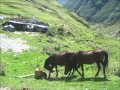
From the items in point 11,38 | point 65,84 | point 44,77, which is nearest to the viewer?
point 65,84

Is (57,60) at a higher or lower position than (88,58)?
lower

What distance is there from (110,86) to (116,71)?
932cm

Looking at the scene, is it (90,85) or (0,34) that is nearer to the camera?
(90,85)

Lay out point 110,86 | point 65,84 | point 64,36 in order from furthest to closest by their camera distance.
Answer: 1. point 64,36
2. point 65,84
3. point 110,86

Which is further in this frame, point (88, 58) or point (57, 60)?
point (57, 60)

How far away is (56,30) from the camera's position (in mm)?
93188

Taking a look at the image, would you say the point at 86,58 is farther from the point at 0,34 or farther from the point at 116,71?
the point at 0,34

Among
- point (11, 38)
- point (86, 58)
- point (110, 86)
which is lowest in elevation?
point (110, 86)

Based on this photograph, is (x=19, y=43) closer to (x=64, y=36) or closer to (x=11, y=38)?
(x=11, y=38)

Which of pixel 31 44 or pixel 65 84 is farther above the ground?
pixel 31 44

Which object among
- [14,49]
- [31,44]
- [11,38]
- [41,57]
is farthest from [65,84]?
[11,38]

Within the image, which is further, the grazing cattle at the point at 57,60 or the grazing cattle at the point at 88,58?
the grazing cattle at the point at 57,60

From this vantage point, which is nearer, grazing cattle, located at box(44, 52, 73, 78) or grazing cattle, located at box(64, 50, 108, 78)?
grazing cattle, located at box(64, 50, 108, 78)

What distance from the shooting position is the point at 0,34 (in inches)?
3029
